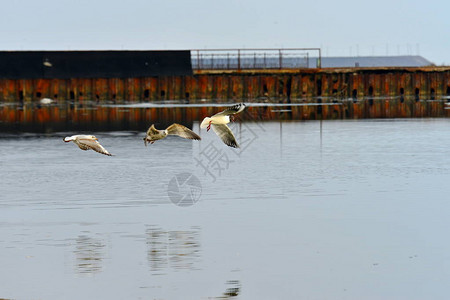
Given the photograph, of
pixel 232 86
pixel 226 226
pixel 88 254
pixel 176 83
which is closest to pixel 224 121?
pixel 88 254

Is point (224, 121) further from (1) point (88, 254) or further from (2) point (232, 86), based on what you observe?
(2) point (232, 86)

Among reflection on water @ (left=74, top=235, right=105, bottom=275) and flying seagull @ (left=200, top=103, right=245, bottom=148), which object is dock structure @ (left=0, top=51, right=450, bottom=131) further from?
flying seagull @ (left=200, top=103, right=245, bottom=148)

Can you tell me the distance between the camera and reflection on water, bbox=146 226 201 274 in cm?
1577

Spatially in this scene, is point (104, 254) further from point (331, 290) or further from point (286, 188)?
point (286, 188)

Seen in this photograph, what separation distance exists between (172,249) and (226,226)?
2510 mm

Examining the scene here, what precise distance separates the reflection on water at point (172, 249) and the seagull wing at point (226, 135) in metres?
2.07

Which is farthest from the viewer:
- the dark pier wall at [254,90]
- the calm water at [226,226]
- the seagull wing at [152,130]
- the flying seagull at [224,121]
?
the dark pier wall at [254,90]

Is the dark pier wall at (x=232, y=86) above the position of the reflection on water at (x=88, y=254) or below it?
above

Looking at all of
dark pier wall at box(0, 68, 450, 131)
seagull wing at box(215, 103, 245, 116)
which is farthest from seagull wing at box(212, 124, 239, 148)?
dark pier wall at box(0, 68, 450, 131)

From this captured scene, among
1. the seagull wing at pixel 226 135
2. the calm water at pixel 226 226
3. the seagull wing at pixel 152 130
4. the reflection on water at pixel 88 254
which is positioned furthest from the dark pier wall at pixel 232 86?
the seagull wing at pixel 226 135

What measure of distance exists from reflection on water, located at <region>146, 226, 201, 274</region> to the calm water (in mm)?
24

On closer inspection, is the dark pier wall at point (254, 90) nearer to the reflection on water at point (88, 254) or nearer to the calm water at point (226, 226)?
the calm water at point (226, 226)

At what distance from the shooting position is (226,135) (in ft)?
52.2

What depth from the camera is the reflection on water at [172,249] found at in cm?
1577
